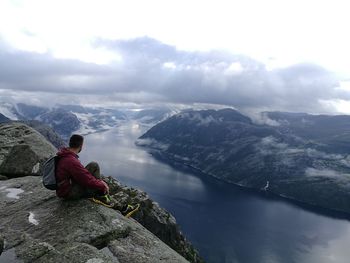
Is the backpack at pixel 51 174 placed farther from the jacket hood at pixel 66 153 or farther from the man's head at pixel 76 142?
the man's head at pixel 76 142

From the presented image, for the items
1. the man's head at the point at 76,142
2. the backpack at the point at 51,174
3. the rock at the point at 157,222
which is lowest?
the rock at the point at 157,222

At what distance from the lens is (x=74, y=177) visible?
19.5 meters

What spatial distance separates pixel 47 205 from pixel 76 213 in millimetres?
3043

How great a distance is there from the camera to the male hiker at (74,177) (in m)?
19.3

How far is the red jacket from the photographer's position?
19.3m

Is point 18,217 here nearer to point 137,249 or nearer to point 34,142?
point 137,249

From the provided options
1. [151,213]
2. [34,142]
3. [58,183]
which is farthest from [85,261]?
[151,213]

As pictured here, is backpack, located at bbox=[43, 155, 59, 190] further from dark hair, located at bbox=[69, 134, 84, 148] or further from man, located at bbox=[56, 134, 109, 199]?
dark hair, located at bbox=[69, 134, 84, 148]

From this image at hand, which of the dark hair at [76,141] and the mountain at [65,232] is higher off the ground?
the dark hair at [76,141]

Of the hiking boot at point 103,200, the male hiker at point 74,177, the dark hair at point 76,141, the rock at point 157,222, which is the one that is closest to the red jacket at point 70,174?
the male hiker at point 74,177

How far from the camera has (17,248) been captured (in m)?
15.8

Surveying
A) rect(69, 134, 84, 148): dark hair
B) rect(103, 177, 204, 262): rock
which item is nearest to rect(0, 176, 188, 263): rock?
rect(69, 134, 84, 148): dark hair

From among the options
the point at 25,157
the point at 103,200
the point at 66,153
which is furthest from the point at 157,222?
the point at 66,153

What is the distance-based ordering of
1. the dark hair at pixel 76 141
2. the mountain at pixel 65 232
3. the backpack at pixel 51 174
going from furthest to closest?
the backpack at pixel 51 174 → the dark hair at pixel 76 141 → the mountain at pixel 65 232
